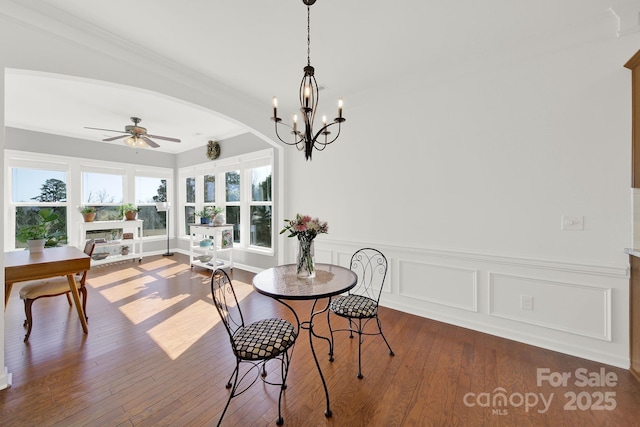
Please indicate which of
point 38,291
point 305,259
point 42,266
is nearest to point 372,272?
point 305,259

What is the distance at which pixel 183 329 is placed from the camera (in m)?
2.79

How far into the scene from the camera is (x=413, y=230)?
10.3ft

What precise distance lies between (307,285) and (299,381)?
0.76m

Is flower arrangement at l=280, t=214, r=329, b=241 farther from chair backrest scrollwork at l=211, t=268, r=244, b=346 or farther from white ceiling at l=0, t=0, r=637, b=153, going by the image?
white ceiling at l=0, t=0, r=637, b=153

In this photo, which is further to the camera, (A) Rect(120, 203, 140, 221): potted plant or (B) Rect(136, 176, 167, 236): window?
(B) Rect(136, 176, 167, 236): window

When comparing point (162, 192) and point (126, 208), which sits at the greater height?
point (162, 192)

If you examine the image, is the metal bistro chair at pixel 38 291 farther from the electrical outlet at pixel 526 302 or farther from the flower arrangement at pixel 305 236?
the electrical outlet at pixel 526 302

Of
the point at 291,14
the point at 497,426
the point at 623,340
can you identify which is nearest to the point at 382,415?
the point at 497,426

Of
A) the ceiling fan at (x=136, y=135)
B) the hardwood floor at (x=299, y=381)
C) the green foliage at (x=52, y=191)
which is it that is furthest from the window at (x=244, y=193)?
the green foliage at (x=52, y=191)

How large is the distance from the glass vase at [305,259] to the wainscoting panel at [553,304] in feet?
6.33

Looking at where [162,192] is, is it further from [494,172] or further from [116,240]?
[494,172]

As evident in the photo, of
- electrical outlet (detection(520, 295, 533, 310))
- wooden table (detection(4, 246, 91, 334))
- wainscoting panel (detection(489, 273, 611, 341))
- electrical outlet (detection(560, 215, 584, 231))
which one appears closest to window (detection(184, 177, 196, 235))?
wooden table (detection(4, 246, 91, 334))

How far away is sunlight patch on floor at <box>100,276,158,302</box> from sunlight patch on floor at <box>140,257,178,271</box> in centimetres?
86

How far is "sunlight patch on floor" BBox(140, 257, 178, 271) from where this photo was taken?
536 centimetres
